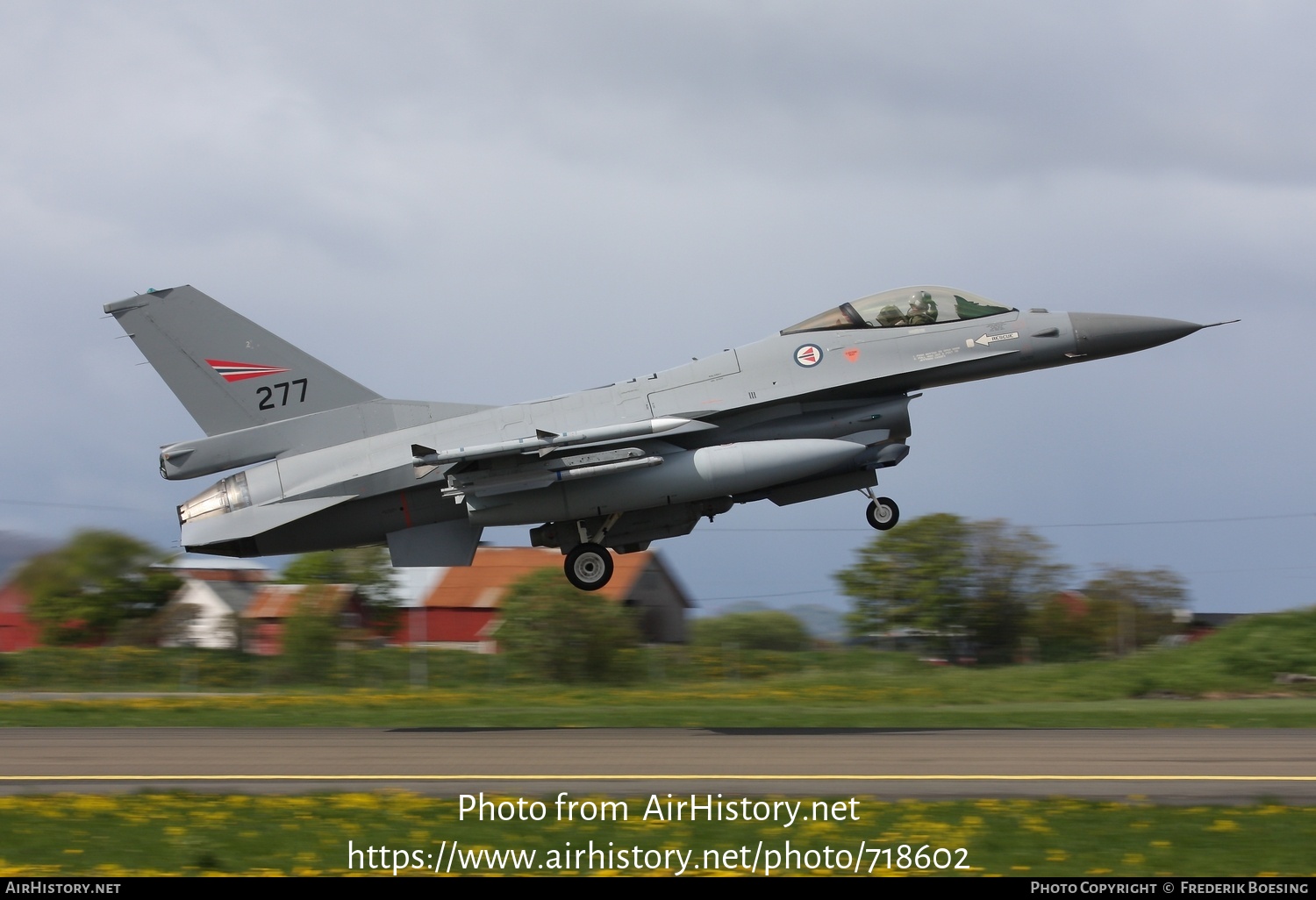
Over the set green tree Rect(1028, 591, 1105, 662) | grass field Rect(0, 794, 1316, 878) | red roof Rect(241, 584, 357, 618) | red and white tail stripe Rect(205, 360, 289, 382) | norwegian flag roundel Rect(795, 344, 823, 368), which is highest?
red and white tail stripe Rect(205, 360, 289, 382)

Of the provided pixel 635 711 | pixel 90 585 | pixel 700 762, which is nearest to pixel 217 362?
pixel 635 711

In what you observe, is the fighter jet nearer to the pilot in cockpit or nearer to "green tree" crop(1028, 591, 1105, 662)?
the pilot in cockpit

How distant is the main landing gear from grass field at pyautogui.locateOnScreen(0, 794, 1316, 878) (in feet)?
24.7

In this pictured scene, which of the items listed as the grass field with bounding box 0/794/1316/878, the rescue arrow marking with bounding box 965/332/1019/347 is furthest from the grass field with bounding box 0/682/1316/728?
the grass field with bounding box 0/794/1316/878

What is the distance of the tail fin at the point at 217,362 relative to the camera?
62.7ft

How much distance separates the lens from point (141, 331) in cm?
1909

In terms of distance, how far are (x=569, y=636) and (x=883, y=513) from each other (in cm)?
1689

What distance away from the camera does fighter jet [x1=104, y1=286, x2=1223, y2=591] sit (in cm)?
1853

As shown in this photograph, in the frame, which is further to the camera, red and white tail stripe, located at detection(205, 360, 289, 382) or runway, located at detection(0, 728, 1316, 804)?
red and white tail stripe, located at detection(205, 360, 289, 382)

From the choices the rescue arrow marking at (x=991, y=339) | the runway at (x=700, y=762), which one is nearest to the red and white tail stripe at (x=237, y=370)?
the runway at (x=700, y=762)

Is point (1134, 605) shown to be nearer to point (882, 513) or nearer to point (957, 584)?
point (957, 584)

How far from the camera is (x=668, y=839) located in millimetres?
10320

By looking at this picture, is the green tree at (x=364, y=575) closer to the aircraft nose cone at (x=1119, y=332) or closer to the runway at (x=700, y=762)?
the runway at (x=700, y=762)

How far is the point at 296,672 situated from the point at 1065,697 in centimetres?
2122
